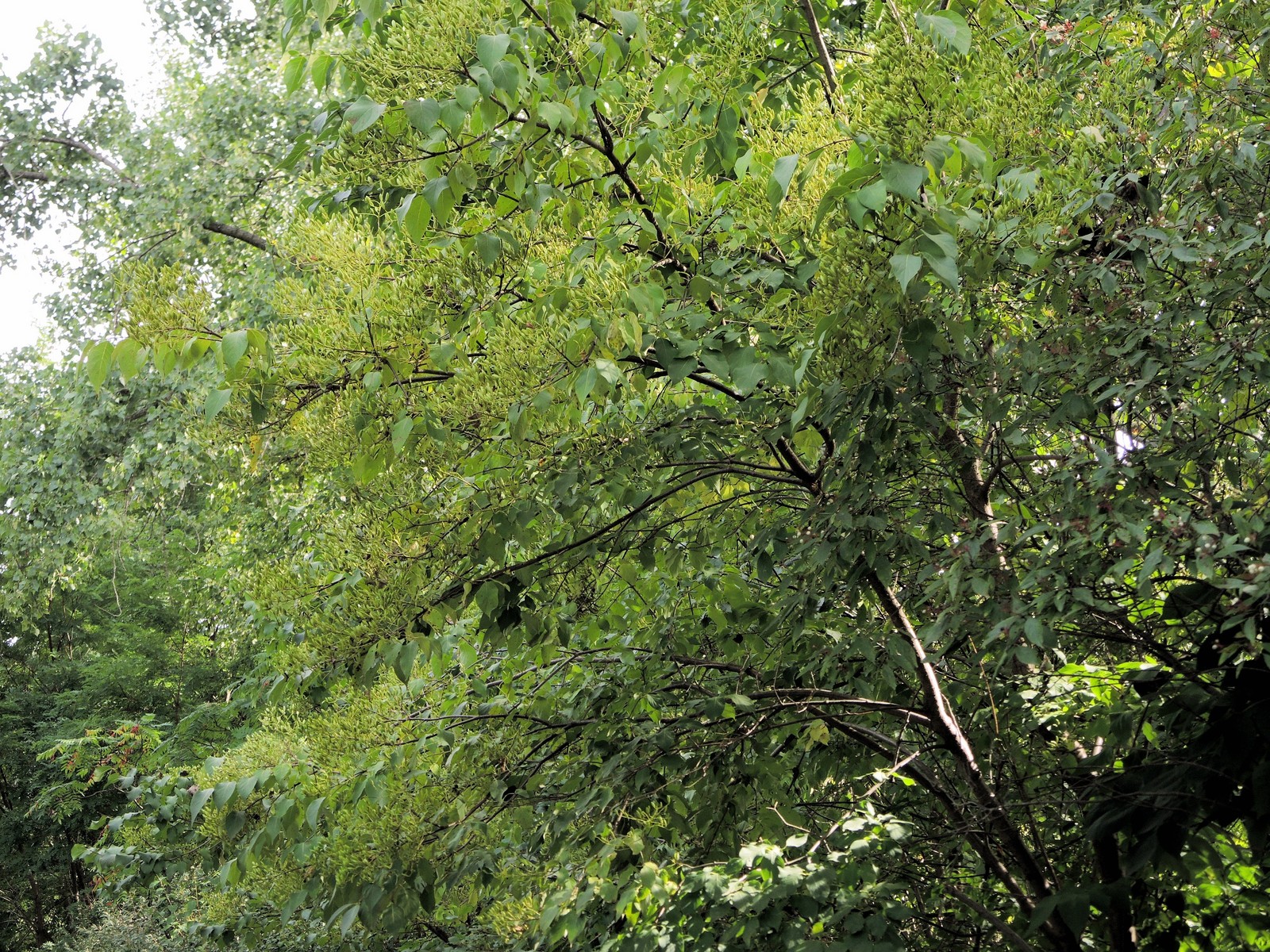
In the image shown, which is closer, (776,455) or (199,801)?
(199,801)

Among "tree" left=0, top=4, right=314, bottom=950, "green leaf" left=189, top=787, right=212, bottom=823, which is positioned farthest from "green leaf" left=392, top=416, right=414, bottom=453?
"tree" left=0, top=4, right=314, bottom=950

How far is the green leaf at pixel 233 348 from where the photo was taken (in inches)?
67.4

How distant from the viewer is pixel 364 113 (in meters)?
1.71

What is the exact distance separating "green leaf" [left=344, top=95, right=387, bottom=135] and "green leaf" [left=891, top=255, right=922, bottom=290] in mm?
837

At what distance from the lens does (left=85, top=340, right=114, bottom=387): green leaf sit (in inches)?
67.3

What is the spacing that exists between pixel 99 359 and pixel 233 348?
213 mm

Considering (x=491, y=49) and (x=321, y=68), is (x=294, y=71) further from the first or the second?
(x=491, y=49)

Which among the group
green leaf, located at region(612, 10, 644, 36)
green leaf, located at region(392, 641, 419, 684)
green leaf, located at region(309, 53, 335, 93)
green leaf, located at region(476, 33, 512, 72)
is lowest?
green leaf, located at region(392, 641, 419, 684)

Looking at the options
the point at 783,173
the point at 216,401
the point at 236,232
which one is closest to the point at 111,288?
the point at 236,232

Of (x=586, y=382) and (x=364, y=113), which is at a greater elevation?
(x=364, y=113)

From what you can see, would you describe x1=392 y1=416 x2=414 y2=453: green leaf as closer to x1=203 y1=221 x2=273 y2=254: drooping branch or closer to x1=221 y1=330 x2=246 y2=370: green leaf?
x1=221 y1=330 x2=246 y2=370: green leaf

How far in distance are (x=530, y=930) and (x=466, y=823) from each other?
0.27 meters

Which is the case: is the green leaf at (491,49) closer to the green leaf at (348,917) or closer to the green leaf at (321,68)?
the green leaf at (321,68)

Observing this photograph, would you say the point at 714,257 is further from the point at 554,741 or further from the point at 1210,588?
the point at 554,741
